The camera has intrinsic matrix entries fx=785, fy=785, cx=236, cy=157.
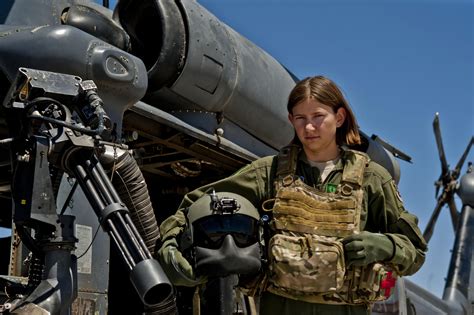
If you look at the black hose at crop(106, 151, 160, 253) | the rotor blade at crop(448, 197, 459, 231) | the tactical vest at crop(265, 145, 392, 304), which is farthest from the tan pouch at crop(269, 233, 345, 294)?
the rotor blade at crop(448, 197, 459, 231)

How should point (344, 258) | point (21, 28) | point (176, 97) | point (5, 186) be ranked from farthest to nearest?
1. point (5, 186)
2. point (176, 97)
3. point (21, 28)
4. point (344, 258)

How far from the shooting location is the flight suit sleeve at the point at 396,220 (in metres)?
2.58

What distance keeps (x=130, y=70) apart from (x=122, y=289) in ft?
7.44

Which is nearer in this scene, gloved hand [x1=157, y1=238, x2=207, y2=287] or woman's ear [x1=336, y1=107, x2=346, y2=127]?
gloved hand [x1=157, y1=238, x2=207, y2=287]

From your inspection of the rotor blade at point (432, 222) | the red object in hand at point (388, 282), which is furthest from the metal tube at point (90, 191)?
the rotor blade at point (432, 222)

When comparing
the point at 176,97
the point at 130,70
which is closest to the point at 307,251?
the point at 130,70

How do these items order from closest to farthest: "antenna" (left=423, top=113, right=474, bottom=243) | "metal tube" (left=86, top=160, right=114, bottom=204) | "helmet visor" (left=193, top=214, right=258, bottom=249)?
"helmet visor" (left=193, top=214, right=258, bottom=249)
"metal tube" (left=86, top=160, right=114, bottom=204)
"antenna" (left=423, top=113, right=474, bottom=243)

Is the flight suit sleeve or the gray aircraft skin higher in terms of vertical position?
the gray aircraft skin

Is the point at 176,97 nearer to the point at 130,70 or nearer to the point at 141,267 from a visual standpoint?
the point at 130,70

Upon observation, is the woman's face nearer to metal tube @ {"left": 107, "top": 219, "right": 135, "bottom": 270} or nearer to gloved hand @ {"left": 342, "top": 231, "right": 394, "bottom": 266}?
gloved hand @ {"left": 342, "top": 231, "right": 394, "bottom": 266}

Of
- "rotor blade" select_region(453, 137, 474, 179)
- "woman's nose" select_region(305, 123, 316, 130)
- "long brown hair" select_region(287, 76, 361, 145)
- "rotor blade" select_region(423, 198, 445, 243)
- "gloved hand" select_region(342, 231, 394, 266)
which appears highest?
"rotor blade" select_region(453, 137, 474, 179)

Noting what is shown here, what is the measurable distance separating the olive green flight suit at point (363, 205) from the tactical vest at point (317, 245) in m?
0.04

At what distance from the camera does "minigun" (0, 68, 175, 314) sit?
2.80 meters

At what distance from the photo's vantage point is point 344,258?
2.46m
